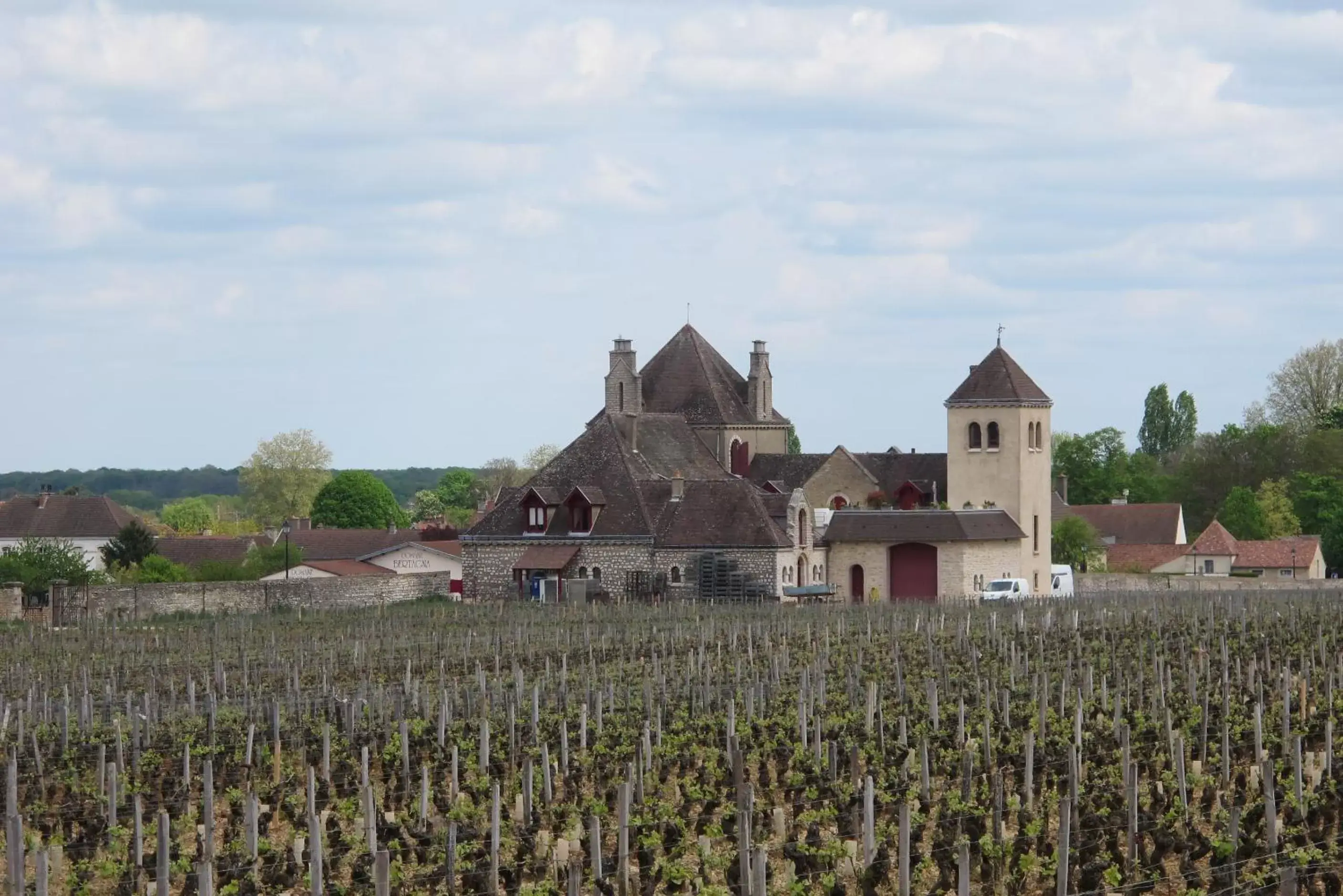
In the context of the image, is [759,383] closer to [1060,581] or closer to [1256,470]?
[1060,581]

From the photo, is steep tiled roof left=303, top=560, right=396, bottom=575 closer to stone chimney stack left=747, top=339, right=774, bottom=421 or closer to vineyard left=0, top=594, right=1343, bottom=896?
stone chimney stack left=747, top=339, right=774, bottom=421

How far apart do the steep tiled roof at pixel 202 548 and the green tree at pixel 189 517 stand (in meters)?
33.5

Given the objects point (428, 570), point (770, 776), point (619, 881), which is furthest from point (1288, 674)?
point (428, 570)

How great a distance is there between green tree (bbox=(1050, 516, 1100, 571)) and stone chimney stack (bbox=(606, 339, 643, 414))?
752 inches

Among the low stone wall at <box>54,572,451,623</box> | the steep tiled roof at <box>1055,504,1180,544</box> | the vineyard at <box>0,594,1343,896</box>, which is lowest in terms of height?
the vineyard at <box>0,594,1343,896</box>

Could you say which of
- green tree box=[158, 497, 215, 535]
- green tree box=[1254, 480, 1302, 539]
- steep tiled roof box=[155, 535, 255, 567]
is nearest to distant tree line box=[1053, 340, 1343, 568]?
green tree box=[1254, 480, 1302, 539]

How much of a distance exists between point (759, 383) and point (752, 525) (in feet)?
50.9

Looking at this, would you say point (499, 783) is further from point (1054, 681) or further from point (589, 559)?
point (589, 559)

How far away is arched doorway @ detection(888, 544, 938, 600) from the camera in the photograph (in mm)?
60875

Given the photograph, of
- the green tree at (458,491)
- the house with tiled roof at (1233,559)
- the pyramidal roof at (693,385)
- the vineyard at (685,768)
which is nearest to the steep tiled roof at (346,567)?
the pyramidal roof at (693,385)

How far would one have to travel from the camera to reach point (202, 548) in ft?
314

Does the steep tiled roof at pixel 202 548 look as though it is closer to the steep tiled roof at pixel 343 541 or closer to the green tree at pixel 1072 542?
the steep tiled roof at pixel 343 541

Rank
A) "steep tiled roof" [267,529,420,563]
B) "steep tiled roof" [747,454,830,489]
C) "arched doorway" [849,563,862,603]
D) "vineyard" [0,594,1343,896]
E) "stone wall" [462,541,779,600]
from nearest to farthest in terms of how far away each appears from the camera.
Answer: "vineyard" [0,594,1343,896], "stone wall" [462,541,779,600], "arched doorway" [849,563,862,603], "steep tiled roof" [747,454,830,489], "steep tiled roof" [267,529,420,563]

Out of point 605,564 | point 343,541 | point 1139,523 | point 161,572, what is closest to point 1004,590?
point 605,564
